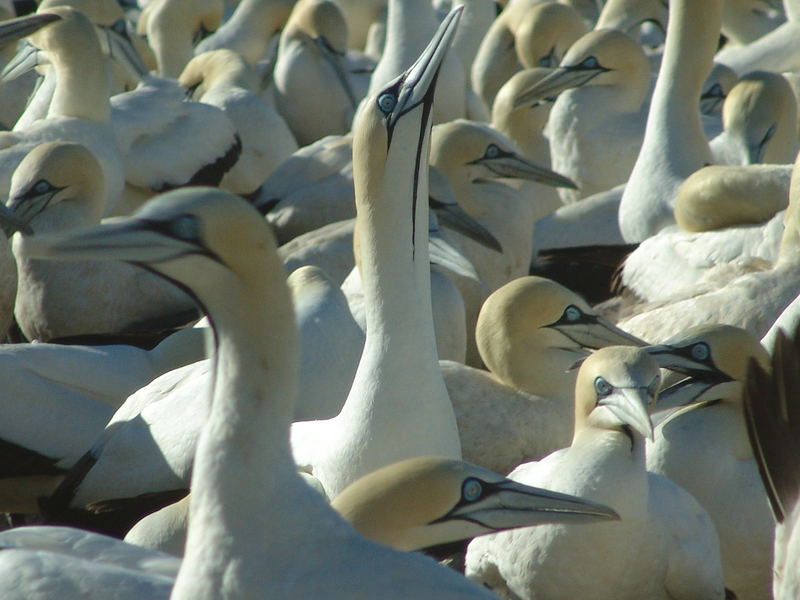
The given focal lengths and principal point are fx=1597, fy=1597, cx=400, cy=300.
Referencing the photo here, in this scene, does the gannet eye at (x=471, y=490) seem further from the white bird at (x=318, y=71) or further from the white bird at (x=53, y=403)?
the white bird at (x=318, y=71)

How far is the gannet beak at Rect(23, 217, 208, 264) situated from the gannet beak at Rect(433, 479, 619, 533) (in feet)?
2.98

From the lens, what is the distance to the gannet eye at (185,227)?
2.48 meters

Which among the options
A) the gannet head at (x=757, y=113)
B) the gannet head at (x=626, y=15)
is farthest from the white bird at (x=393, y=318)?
the gannet head at (x=626, y=15)

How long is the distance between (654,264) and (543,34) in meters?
3.50

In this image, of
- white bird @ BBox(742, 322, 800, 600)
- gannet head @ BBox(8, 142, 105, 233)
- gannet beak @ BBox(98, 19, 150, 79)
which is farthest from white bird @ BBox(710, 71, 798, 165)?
gannet beak @ BBox(98, 19, 150, 79)

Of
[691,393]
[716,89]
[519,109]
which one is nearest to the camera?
[691,393]

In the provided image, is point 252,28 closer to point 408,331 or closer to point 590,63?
point 590,63

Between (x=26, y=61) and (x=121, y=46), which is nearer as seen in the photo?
(x=26, y=61)

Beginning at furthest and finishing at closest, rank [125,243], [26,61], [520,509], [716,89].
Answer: [716,89] → [26,61] → [520,509] → [125,243]

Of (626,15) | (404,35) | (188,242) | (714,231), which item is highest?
(188,242)

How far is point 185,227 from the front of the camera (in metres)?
2.48

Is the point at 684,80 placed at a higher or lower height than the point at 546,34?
higher

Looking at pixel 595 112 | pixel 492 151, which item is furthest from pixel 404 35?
pixel 492 151

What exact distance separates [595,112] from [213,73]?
250 cm
